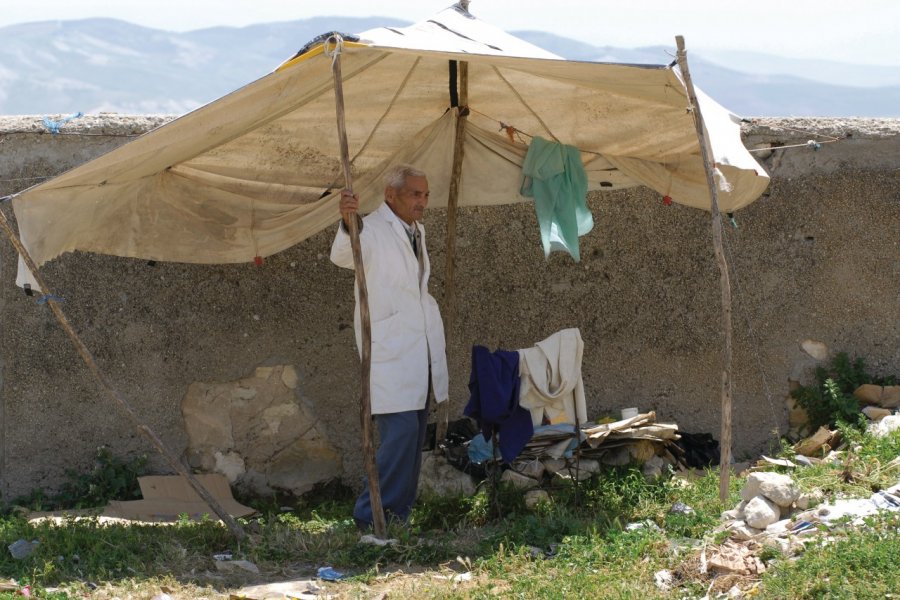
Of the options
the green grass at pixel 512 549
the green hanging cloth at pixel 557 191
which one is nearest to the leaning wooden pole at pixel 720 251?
the green grass at pixel 512 549

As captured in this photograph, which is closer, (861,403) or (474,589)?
(474,589)

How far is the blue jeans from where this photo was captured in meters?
4.30

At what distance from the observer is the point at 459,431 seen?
17.2ft

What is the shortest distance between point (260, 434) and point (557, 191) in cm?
197

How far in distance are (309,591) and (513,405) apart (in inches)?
50.8

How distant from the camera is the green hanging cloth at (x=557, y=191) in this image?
4.79 metres

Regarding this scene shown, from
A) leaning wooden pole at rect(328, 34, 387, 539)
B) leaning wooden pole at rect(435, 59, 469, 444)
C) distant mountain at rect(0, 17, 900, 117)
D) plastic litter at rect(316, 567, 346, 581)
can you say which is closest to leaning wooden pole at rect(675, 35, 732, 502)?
leaning wooden pole at rect(435, 59, 469, 444)

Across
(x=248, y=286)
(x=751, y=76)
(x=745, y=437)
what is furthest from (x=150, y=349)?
(x=751, y=76)

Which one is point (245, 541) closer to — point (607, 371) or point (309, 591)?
point (309, 591)

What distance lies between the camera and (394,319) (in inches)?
171

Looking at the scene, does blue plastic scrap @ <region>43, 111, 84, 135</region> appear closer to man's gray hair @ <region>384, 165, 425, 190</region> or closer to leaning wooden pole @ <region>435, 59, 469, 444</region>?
man's gray hair @ <region>384, 165, 425, 190</region>

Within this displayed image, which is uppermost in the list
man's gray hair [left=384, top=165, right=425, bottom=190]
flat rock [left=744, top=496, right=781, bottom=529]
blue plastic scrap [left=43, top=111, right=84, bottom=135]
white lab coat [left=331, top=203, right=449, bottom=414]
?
blue plastic scrap [left=43, top=111, right=84, bottom=135]

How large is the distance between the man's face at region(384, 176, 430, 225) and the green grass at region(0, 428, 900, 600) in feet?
4.28

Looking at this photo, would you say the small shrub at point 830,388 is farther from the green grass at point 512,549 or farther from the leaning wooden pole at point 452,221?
the leaning wooden pole at point 452,221
